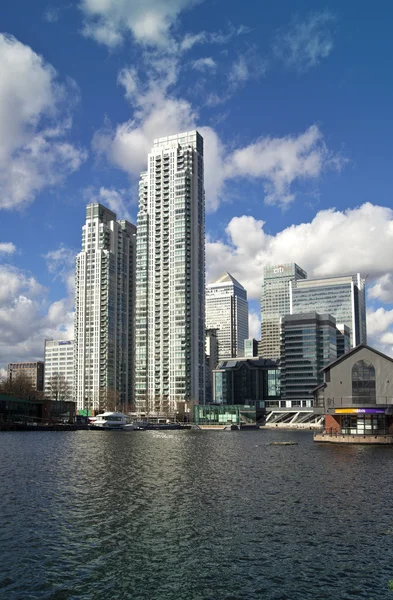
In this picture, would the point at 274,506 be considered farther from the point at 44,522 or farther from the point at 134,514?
the point at 44,522

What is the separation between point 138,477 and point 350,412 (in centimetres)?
7794

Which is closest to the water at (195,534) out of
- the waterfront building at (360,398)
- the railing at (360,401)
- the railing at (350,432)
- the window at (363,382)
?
the waterfront building at (360,398)

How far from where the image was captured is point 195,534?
45.9 meters

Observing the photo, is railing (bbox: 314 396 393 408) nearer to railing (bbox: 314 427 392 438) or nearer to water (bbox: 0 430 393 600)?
railing (bbox: 314 427 392 438)

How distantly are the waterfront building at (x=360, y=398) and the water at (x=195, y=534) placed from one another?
58.7 meters

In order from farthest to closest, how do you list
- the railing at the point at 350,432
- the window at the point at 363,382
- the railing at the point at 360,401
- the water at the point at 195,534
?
the window at the point at 363,382
the railing at the point at 360,401
the railing at the point at 350,432
the water at the point at 195,534

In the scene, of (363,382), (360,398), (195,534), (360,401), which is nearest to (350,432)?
(360,401)

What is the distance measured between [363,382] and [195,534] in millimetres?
108367

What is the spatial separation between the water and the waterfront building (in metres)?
58.7

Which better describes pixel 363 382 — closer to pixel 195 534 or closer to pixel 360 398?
pixel 360 398

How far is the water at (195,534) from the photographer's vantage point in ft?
113

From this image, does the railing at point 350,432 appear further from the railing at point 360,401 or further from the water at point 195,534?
the water at point 195,534

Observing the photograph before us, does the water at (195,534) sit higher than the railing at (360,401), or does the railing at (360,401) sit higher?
the railing at (360,401)

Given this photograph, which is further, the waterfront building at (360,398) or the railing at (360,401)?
the railing at (360,401)
